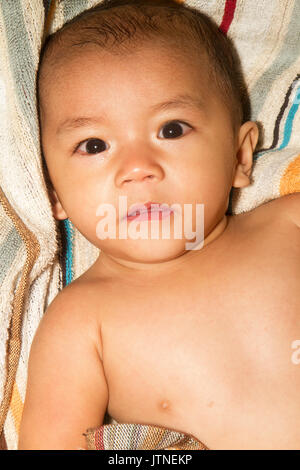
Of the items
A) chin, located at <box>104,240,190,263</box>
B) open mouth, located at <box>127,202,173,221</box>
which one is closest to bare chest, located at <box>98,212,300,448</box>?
chin, located at <box>104,240,190,263</box>

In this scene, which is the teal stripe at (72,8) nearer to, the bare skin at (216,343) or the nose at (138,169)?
the nose at (138,169)

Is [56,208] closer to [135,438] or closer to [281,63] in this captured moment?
[135,438]

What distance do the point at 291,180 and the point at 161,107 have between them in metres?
0.49

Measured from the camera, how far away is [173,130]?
1297mm

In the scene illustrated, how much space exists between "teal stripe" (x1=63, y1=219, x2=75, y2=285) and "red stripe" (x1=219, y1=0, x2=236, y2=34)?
735 mm

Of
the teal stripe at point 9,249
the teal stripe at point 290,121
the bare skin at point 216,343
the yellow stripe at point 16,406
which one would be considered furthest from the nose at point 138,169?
the yellow stripe at point 16,406

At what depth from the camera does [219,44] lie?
60.1 inches

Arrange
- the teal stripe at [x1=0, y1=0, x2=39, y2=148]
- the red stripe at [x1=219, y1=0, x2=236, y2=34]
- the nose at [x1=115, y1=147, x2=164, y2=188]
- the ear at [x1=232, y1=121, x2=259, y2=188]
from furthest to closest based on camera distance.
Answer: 1. the red stripe at [x1=219, y1=0, x2=236, y2=34]
2. the ear at [x1=232, y1=121, x2=259, y2=188]
3. the teal stripe at [x1=0, y1=0, x2=39, y2=148]
4. the nose at [x1=115, y1=147, x2=164, y2=188]

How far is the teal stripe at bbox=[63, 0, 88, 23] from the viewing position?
1520 millimetres

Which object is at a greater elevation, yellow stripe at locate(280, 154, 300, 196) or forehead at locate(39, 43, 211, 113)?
forehead at locate(39, 43, 211, 113)

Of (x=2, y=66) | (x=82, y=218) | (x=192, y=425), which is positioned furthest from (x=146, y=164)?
(x=192, y=425)

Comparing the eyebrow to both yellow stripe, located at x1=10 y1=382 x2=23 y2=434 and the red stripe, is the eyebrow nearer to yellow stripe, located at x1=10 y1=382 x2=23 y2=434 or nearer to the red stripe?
the red stripe

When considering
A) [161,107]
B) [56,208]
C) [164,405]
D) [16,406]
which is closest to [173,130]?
[161,107]

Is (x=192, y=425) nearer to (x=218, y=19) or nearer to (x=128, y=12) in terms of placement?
(x=128, y=12)
